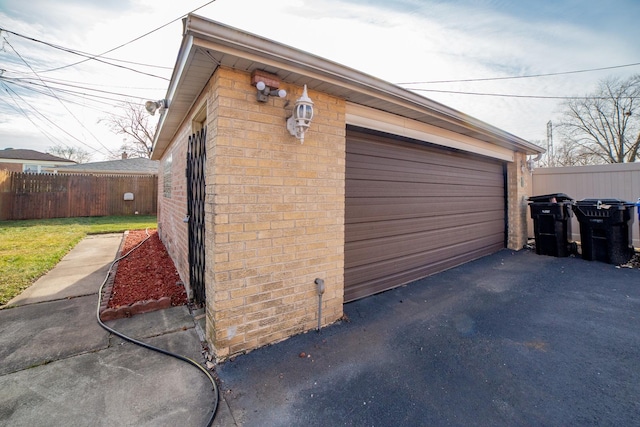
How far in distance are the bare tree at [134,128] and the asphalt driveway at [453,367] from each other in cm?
2416

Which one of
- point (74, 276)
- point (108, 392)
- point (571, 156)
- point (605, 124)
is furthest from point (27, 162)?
point (605, 124)

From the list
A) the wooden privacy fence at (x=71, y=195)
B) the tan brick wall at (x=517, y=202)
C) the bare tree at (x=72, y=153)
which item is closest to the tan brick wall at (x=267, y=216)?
the tan brick wall at (x=517, y=202)

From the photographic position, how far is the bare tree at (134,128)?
848 inches

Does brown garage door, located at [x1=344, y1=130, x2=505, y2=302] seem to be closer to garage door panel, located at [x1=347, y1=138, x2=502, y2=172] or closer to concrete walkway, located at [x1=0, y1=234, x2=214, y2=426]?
garage door panel, located at [x1=347, y1=138, x2=502, y2=172]

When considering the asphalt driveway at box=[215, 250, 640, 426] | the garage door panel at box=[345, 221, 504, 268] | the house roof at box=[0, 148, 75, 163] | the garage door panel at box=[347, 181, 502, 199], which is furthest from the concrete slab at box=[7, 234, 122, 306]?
the house roof at box=[0, 148, 75, 163]

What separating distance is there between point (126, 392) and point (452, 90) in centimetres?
928

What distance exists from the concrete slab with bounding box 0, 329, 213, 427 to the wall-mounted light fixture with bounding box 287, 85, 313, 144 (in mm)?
2215

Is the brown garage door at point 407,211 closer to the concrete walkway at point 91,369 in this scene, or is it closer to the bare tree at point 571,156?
the concrete walkway at point 91,369

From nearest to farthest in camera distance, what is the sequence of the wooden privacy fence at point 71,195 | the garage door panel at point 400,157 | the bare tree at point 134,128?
1. the garage door panel at point 400,157
2. the wooden privacy fence at point 71,195
3. the bare tree at point 134,128

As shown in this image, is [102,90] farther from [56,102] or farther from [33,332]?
[33,332]

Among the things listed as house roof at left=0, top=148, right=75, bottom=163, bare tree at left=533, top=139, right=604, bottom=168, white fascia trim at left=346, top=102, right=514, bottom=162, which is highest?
house roof at left=0, top=148, right=75, bottom=163

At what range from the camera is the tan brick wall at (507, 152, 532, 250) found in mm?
6449

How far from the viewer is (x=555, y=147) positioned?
21.8 metres

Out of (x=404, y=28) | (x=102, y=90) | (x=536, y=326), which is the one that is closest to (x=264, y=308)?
(x=536, y=326)
